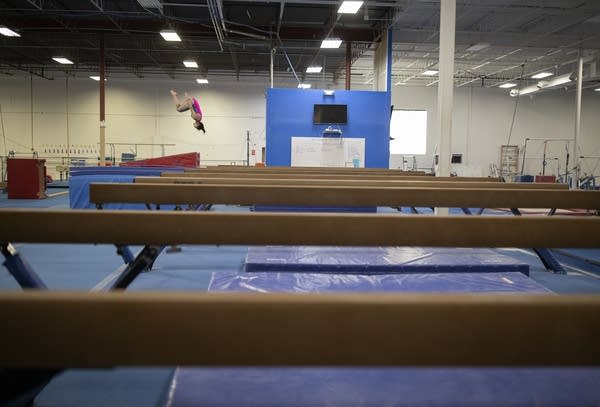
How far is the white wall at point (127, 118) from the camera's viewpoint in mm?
16500

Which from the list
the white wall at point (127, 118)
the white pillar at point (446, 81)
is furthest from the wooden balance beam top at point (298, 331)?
the white wall at point (127, 118)

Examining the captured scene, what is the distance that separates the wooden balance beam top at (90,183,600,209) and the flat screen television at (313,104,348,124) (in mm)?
6218

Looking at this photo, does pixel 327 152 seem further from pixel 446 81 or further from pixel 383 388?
pixel 383 388

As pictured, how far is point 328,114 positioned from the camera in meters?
8.20

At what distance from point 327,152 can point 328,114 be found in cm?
77

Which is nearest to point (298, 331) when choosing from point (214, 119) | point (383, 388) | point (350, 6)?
point (383, 388)

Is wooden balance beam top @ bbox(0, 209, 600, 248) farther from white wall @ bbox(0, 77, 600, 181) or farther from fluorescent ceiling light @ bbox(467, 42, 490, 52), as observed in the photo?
white wall @ bbox(0, 77, 600, 181)

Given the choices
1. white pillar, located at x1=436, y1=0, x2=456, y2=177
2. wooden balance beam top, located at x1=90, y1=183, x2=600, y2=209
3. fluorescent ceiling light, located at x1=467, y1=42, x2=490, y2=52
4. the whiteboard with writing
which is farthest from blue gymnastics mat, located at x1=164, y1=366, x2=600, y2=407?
fluorescent ceiling light, located at x1=467, y1=42, x2=490, y2=52

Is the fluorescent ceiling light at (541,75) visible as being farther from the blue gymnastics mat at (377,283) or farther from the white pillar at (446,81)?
the blue gymnastics mat at (377,283)

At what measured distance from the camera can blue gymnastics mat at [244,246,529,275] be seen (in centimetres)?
336

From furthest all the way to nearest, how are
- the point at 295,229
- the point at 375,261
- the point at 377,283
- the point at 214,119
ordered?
the point at 214,119 < the point at 375,261 < the point at 377,283 < the point at 295,229

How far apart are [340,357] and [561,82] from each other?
659 inches

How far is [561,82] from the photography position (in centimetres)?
1397

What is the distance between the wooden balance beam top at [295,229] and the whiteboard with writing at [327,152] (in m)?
7.07
